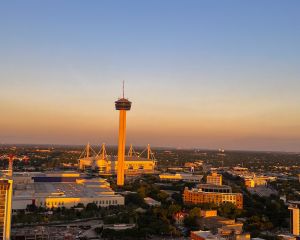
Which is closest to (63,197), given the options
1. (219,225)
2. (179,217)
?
(179,217)

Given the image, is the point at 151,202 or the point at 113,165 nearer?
the point at 151,202

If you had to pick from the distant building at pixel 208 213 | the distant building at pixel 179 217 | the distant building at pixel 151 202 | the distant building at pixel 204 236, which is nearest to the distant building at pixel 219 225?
the distant building at pixel 208 213

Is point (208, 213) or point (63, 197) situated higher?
point (63, 197)

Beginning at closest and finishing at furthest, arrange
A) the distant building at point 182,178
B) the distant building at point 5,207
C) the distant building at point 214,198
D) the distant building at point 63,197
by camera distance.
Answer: the distant building at point 5,207 → the distant building at point 63,197 → the distant building at point 214,198 → the distant building at point 182,178

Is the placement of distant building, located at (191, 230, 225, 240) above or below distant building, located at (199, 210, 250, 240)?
above

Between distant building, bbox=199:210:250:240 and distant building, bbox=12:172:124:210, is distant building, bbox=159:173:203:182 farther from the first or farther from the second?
distant building, bbox=199:210:250:240

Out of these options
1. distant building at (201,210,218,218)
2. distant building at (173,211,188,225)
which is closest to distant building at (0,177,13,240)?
distant building at (173,211,188,225)

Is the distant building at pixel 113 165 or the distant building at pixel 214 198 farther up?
the distant building at pixel 113 165

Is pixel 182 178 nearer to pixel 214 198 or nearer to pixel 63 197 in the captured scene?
pixel 214 198

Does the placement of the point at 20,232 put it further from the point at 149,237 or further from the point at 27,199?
the point at 27,199

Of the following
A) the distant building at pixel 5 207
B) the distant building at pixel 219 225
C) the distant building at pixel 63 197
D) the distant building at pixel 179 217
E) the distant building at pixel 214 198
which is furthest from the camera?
the distant building at pixel 214 198

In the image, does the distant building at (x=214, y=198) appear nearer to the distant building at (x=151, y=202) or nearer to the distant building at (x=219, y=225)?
the distant building at (x=151, y=202)

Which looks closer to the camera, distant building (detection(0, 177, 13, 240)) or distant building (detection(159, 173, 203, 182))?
distant building (detection(0, 177, 13, 240))
